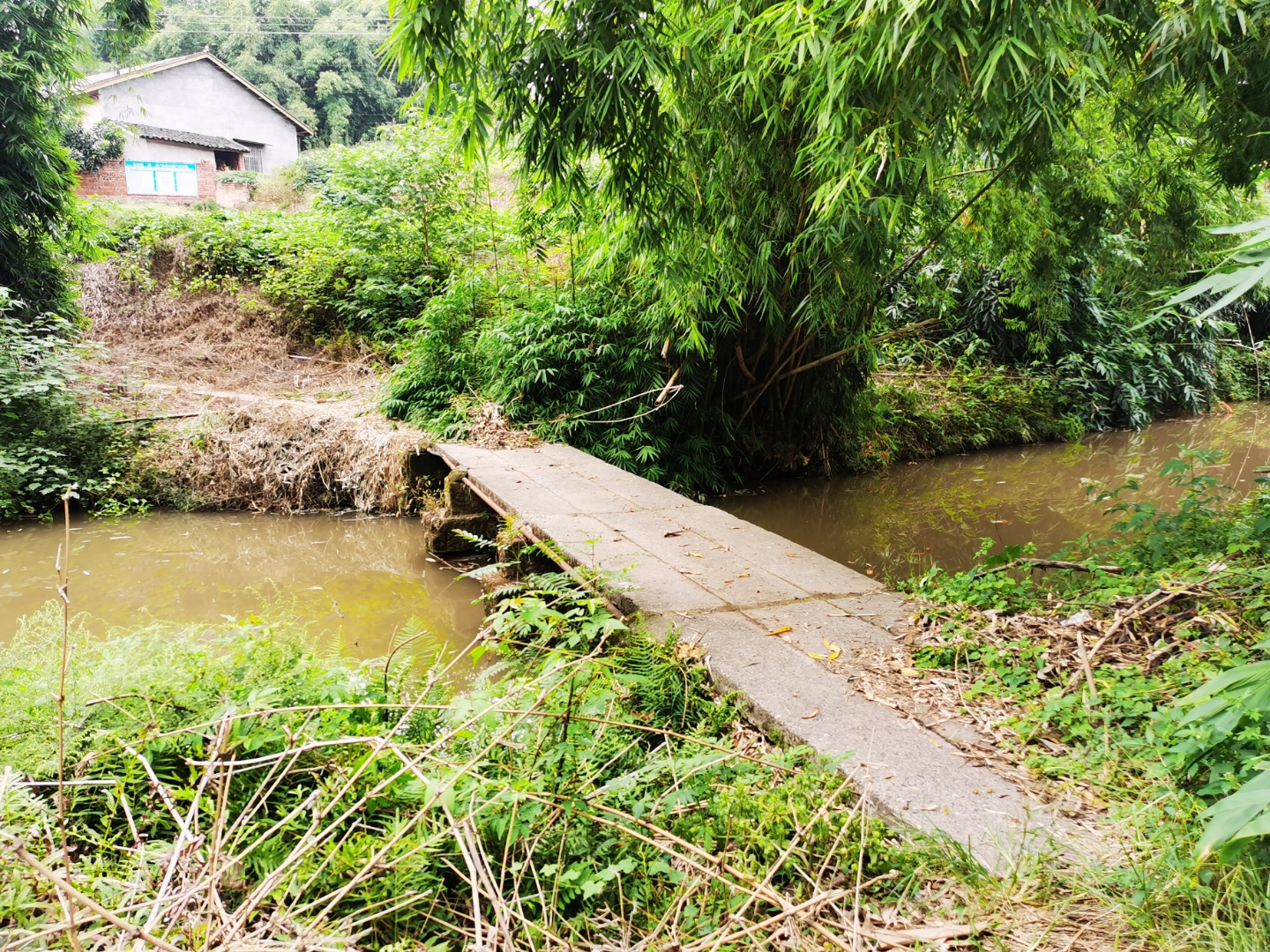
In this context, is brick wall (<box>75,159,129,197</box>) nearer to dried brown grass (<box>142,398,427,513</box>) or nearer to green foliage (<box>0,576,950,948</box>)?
dried brown grass (<box>142,398,427,513</box>)

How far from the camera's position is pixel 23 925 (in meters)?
1.44

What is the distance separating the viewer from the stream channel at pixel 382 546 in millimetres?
4797

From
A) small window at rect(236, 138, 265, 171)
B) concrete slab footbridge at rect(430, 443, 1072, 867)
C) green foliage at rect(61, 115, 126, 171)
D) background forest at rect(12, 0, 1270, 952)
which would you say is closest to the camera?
background forest at rect(12, 0, 1270, 952)

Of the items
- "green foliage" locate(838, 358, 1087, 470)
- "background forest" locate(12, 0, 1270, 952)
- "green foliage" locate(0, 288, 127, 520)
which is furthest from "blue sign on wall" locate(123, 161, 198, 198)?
"green foliage" locate(838, 358, 1087, 470)

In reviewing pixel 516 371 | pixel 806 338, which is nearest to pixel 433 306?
pixel 516 371

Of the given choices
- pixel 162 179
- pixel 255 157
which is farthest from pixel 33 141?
pixel 255 157

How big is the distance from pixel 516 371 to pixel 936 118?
4.35 metres

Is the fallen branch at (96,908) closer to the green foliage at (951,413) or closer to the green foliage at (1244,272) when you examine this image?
the green foliage at (1244,272)

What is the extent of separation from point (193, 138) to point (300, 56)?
350 inches

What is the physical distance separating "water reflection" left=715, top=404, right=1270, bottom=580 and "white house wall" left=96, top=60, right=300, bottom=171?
20.2m

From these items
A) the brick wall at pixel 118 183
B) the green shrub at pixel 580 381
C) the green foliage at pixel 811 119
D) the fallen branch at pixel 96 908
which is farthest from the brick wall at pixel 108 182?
the fallen branch at pixel 96 908

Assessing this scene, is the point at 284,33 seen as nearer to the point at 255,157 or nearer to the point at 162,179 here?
the point at 255,157

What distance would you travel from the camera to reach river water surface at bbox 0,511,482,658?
4.68 metres

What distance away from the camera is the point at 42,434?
6.45 meters
